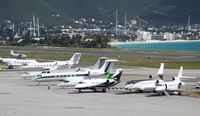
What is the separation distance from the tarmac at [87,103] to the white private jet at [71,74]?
2.08 metres

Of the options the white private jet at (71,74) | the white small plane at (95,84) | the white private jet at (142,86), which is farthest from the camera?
the white private jet at (71,74)

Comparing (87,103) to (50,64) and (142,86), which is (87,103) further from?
(50,64)

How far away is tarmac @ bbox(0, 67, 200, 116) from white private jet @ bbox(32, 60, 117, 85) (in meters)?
2.08

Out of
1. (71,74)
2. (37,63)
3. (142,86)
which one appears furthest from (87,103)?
(37,63)

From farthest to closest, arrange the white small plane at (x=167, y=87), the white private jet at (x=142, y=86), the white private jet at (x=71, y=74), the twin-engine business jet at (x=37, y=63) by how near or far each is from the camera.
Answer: the twin-engine business jet at (x=37, y=63), the white private jet at (x=71, y=74), the white private jet at (x=142, y=86), the white small plane at (x=167, y=87)

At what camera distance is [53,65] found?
130875 mm

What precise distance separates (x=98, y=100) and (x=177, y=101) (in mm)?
9912

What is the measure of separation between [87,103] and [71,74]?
20731 mm

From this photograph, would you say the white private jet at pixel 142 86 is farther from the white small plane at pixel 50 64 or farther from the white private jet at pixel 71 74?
the white small plane at pixel 50 64

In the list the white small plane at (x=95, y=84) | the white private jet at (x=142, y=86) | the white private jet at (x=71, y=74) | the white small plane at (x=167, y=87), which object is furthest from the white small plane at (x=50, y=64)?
the white small plane at (x=167, y=87)

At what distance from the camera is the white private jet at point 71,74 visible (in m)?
93.4

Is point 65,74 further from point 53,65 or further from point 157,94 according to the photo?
point 53,65

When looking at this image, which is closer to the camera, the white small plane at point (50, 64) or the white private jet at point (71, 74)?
the white private jet at point (71, 74)

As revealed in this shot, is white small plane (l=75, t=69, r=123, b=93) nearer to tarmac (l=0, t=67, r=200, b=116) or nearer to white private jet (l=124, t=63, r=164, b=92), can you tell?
tarmac (l=0, t=67, r=200, b=116)
